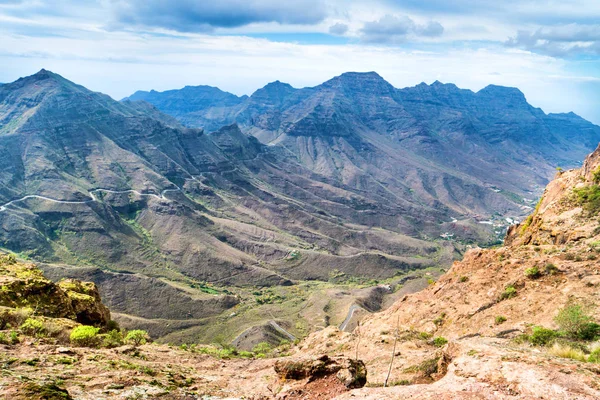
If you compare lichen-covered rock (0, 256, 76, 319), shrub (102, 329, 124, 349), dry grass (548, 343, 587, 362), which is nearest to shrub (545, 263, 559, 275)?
dry grass (548, 343, 587, 362)

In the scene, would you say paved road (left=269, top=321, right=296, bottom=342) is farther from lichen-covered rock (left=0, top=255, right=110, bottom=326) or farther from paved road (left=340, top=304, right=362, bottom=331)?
lichen-covered rock (left=0, top=255, right=110, bottom=326)

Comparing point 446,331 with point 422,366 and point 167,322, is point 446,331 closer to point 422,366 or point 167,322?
point 422,366

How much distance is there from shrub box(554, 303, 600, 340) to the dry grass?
8.39 ft

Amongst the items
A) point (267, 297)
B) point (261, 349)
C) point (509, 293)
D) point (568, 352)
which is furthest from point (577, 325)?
point (267, 297)

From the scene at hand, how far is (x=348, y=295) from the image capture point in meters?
110

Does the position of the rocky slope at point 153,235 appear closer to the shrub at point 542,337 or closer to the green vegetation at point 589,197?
the green vegetation at point 589,197

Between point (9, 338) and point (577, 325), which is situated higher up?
point (577, 325)

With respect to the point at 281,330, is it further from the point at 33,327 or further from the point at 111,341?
the point at 33,327

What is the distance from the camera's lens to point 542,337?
738 inches

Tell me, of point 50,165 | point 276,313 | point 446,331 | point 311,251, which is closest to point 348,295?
point 276,313

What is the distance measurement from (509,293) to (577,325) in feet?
28.1

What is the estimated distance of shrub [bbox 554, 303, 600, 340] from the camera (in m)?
18.3

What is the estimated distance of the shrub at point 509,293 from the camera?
26.9 meters

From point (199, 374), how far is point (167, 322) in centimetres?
7450
